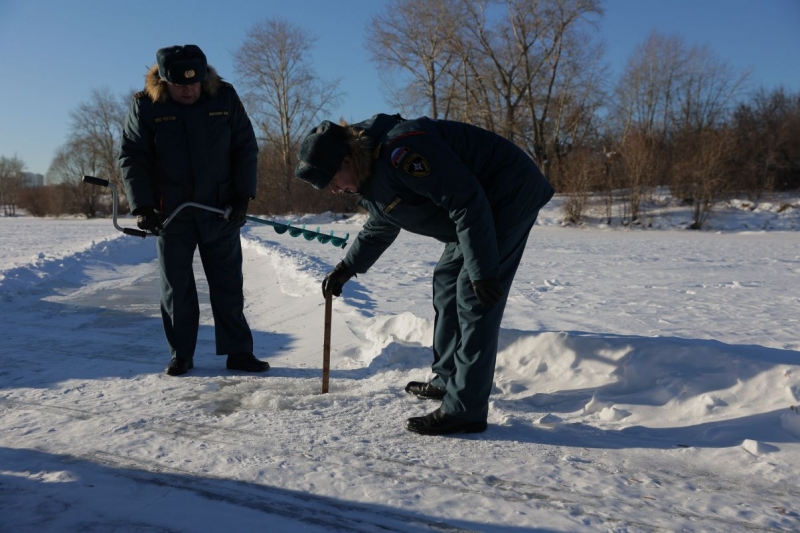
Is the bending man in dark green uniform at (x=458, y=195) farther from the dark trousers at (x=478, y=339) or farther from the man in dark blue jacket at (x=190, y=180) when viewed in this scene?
the man in dark blue jacket at (x=190, y=180)

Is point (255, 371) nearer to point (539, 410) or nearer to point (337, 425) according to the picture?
point (337, 425)

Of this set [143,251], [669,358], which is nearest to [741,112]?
[143,251]

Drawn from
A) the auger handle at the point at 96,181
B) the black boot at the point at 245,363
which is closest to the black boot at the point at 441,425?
the black boot at the point at 245,363

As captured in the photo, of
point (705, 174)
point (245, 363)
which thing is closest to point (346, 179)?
point (245, 363)

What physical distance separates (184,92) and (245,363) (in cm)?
169

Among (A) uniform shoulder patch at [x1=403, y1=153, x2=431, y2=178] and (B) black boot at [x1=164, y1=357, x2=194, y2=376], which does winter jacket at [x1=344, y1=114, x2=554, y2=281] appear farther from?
(B) black boot at [x1=164, y1=357, x2=194, y2=376]

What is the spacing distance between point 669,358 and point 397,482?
5.77 ft

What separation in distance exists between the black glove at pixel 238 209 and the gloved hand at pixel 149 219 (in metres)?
0.42

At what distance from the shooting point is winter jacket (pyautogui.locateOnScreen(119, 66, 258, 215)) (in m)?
3.59

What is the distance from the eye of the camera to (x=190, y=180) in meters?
3.75

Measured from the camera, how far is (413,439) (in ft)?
9.01

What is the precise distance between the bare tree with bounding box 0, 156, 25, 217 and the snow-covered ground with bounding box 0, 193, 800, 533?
6854 cm

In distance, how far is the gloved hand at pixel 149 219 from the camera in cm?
359

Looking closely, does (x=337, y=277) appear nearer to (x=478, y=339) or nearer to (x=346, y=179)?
(x=346, y=179)
